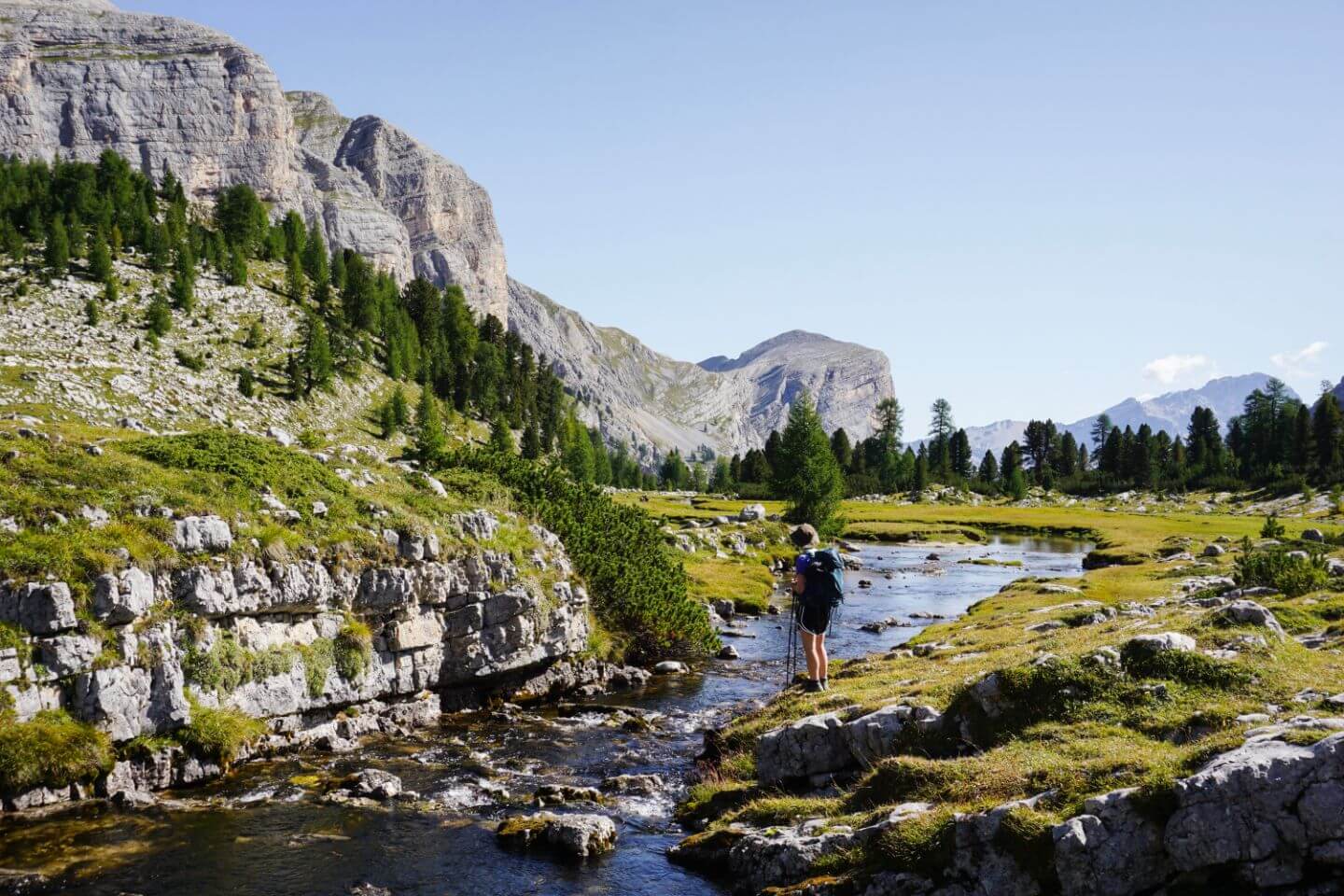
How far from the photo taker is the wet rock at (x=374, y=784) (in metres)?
23.8

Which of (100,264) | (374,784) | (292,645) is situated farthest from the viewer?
(100,264)

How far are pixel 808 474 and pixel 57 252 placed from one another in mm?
88222

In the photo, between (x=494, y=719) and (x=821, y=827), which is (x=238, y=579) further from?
(x=821, y=827)

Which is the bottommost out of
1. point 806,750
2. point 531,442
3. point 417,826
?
point 417,826

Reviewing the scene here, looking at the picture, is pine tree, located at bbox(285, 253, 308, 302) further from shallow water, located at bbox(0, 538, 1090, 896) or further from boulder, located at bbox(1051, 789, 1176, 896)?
boulder, located at bbox(1051, 789, 1176, 896)

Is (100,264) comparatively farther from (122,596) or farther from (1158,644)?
(1158,644)

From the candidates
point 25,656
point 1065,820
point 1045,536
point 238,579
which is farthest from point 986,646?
point 1045,536

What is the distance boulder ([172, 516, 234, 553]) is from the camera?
26.6 meters

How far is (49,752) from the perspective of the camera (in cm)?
2175

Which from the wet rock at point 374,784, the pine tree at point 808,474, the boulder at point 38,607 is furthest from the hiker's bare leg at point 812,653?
the pine tree at point 808,474

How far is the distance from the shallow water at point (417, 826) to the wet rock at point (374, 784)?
0.67 metres

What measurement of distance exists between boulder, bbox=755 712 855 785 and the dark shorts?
A: 2.82 meters

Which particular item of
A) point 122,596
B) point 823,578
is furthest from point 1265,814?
point 122,596

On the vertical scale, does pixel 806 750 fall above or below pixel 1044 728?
below
